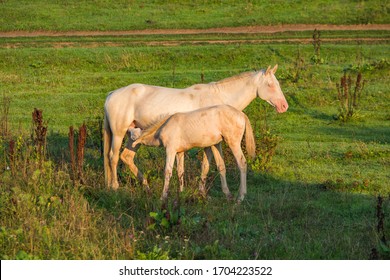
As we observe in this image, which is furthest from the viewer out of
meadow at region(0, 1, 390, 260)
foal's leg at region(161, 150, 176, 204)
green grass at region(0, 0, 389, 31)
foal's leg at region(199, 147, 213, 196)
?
green grass at region(0, 0, 389, 31)

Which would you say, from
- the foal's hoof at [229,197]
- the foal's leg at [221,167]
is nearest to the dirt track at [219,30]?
the foal's leg at [221,167]

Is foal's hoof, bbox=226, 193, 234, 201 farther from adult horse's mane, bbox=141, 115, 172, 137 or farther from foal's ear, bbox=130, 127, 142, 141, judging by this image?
foal's ear, bbox=130, 127, 142, 141

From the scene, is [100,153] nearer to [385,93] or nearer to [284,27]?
[385,93]

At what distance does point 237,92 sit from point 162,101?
4.35ft

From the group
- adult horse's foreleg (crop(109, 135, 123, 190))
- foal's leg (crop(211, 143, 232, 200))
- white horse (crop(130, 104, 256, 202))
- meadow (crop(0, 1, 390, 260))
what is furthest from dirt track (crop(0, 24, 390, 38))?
white horse (crop(130, 104, 256, 202))

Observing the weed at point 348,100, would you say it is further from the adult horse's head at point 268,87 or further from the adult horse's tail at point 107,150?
the adult horse's tail at point 107,150

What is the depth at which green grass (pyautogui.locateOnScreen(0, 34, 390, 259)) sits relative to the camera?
33.1 ft

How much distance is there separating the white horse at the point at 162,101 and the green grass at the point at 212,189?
0.53m

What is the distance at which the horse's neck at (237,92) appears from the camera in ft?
45.9

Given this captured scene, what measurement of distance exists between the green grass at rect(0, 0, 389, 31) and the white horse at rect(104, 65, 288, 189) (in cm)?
2322

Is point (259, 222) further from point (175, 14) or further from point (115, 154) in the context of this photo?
point (175, 14)

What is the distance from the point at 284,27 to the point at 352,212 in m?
25.3

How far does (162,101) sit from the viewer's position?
13.8 m

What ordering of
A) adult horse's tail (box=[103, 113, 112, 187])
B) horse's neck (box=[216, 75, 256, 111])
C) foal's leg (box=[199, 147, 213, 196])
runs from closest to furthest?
1. foal's leg (box=[199, 147, 213, 196])
2. adult horse's tail (box=[103, 113, 112, 187])
3. horse's neck (box=[216, 75, 256, 111])
